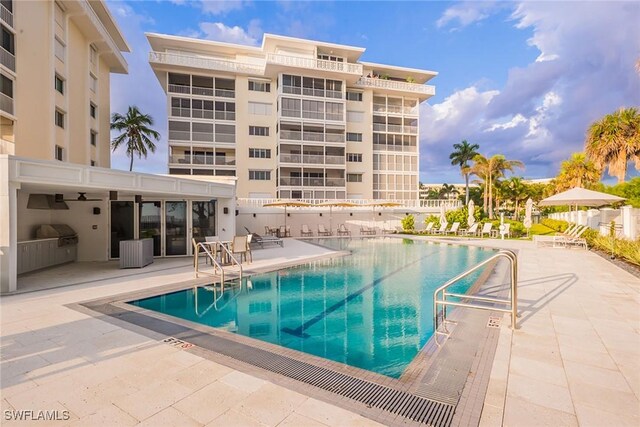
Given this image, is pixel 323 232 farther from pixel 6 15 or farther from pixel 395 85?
pixel 6 15

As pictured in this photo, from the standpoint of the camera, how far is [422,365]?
384 cm

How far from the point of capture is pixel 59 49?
17.7 meters

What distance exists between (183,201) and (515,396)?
40.2 ft

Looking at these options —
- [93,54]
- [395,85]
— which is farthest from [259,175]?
[395,85]

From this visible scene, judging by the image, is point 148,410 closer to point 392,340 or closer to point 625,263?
point 392,340

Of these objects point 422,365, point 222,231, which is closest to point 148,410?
point 422,365

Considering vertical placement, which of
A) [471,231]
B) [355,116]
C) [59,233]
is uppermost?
[355,116]

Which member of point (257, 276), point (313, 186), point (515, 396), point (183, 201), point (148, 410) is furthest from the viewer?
point (313, 186)

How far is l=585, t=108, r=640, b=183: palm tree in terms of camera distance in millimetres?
17312

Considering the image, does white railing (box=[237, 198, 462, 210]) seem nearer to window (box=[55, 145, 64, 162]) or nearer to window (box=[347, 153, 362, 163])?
window (box=[347, 153, 362, 163])

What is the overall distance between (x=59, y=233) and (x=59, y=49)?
13.6 meters

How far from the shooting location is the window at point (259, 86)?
3180cm

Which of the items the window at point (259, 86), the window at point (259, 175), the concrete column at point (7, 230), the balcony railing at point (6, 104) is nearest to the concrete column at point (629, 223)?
the concrete column at point (7, 230)

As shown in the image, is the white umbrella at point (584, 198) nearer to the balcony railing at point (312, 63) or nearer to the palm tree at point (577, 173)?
the palm tree at point (577, 173)
